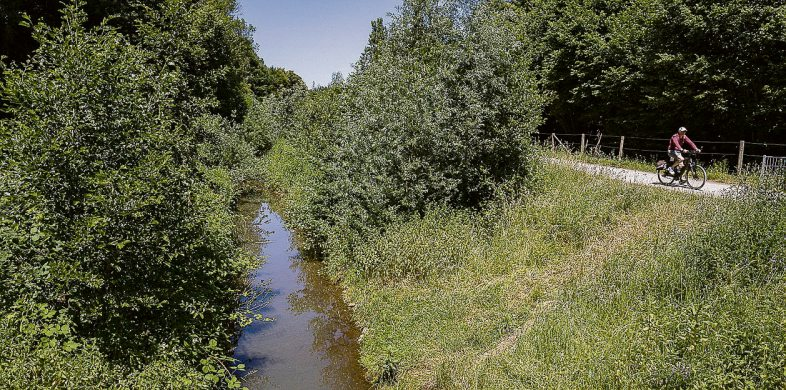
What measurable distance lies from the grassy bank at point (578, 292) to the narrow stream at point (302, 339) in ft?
1.49

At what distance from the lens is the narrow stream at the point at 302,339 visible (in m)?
8.37

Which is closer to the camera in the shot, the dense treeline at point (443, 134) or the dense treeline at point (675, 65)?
the dense treeline at point (443, 134)

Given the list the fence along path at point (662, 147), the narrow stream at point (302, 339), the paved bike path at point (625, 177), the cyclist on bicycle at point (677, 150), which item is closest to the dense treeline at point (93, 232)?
the narrow stream at point (302, 339)

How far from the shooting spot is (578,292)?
25.0ft

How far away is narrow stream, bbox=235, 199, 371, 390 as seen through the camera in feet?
27.5

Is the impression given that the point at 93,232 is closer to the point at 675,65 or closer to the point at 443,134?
the point at 443,134

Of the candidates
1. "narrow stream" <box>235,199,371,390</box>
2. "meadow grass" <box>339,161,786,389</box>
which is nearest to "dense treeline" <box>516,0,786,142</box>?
"meadow grass" <box>339,161,786,389</box>

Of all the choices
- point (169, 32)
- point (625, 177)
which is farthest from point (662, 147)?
point (169, 32)

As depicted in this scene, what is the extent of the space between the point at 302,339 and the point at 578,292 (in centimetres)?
540

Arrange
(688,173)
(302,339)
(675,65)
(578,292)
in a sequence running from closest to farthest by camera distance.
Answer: (578,292)
(302,339)
(688,173)
(675,65)

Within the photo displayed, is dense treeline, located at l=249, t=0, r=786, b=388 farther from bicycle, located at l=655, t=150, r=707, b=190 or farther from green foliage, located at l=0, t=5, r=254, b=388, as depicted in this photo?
bicycle, located at l=655, t=150, r=707, b=190

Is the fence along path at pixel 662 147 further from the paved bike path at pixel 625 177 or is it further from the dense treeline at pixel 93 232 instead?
the dense treeline at pixel 93 232

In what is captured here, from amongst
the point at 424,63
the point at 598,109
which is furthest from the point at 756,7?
the point at 424,63

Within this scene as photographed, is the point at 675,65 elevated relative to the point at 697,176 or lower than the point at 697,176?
elevated
